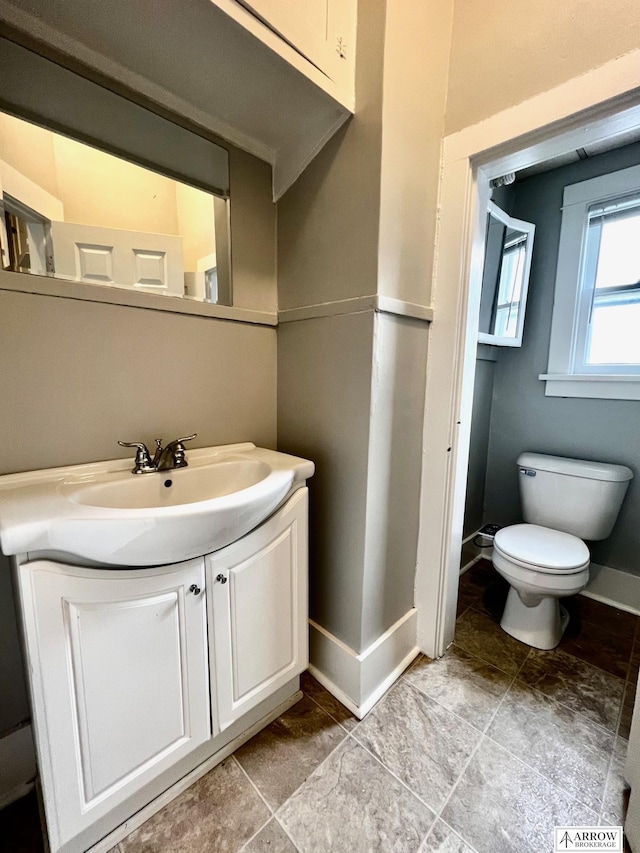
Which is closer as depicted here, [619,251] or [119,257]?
[119,257]

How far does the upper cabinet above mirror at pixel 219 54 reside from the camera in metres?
0.80

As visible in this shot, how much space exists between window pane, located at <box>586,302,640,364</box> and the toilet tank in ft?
1.74

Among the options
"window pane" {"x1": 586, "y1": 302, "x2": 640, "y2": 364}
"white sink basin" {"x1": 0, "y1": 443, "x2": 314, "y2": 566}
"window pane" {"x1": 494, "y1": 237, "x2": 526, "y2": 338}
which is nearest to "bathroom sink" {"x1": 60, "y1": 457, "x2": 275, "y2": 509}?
"white sink basin" {"x1": 0, "y1": 443, "x2": 314, "y2": 566}

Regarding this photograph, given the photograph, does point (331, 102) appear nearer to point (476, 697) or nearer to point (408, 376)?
point (408, 376)

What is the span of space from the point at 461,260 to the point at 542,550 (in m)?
1.17

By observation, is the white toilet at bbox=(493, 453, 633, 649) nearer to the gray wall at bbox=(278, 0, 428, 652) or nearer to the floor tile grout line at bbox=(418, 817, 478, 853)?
the gray wall at bbox=(278, 0, 428, 652)

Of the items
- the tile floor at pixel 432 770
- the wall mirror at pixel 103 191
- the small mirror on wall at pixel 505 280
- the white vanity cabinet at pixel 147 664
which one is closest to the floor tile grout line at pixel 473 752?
the tile floor at pixel 432 770

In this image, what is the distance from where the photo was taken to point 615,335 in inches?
68.7

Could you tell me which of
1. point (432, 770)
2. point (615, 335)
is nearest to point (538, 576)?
point (432, 770)

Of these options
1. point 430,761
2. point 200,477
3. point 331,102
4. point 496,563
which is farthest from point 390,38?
point 430,761

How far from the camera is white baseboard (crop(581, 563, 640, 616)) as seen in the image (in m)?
1.68

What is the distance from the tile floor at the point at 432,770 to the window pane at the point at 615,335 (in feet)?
4.38

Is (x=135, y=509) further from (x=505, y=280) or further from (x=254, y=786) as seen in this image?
(x=505, y=280)

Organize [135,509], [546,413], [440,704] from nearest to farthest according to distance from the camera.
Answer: [135,509] < [440,704] < [546,413]
